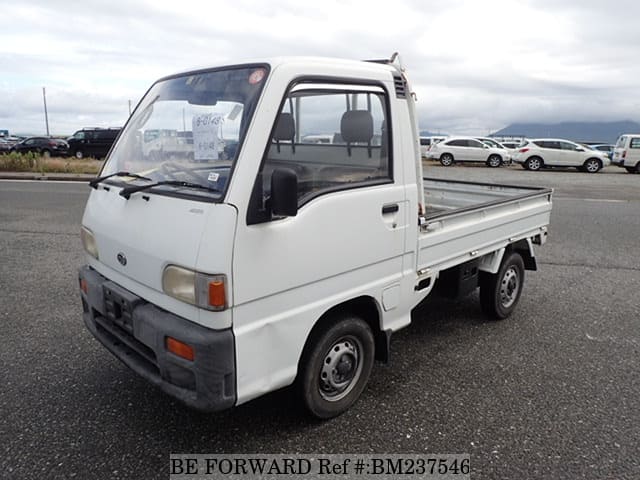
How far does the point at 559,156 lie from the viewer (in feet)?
75.7

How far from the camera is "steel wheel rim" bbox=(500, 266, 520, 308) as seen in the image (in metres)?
4.55

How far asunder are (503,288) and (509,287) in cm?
14

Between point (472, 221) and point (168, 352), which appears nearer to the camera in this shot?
point (168, 352)

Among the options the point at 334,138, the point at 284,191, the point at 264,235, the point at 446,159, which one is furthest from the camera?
the point at 446,159

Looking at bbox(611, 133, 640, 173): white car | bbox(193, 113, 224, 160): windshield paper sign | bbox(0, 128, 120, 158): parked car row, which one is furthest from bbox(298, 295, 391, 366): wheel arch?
bbox(0, 128, 120, 158): parked car row

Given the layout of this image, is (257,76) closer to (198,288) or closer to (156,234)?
(156,234)

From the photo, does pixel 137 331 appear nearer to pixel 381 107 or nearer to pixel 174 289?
pixel 174 289

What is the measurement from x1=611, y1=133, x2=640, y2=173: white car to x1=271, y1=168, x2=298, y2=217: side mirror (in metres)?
24.5

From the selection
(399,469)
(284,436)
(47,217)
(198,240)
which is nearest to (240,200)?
(198,240)

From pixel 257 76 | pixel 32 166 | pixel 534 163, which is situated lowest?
pixel 534 163

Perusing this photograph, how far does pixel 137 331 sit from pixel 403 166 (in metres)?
1.82

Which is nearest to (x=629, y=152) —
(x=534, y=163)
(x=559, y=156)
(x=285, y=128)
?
(x=559, y=156)

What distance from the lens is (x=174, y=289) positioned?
2.41 meters

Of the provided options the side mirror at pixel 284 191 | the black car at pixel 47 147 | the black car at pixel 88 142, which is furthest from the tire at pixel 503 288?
the black car at pixel 47 147
